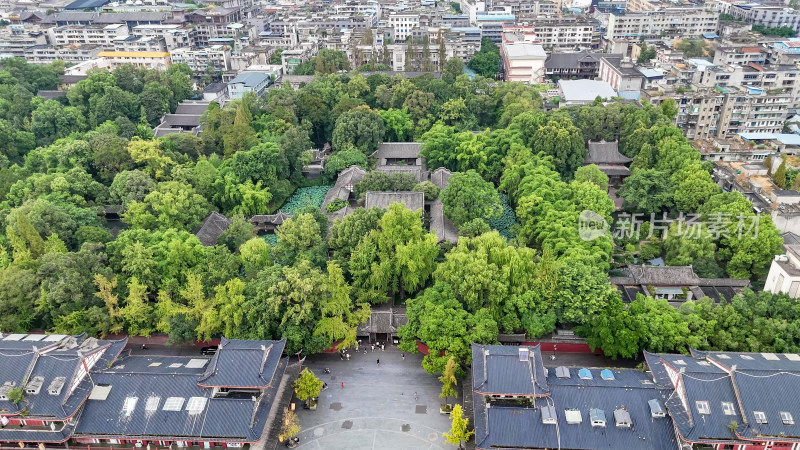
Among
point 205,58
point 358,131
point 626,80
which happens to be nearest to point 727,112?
point 626,80

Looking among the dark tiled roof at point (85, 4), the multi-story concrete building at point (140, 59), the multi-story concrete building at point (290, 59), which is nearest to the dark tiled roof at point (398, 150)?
the multi-story concrete building at point (290, 59)

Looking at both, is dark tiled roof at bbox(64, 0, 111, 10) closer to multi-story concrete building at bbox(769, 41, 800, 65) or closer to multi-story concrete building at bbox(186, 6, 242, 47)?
multi-story concrete building at bbox(186, 6, 242, 47)

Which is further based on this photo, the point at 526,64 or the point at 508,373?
the point at 526,64

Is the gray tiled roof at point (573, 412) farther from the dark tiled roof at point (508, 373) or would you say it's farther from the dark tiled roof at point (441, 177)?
the dark tiled roof at point (441, 177)

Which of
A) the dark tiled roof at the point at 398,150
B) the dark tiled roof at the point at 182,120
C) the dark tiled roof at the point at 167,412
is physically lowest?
the dark tiled roof at the point at 167,412

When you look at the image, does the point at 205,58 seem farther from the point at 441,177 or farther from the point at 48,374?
the point at 48,374

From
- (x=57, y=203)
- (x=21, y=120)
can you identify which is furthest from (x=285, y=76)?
(x=57, y=203)
